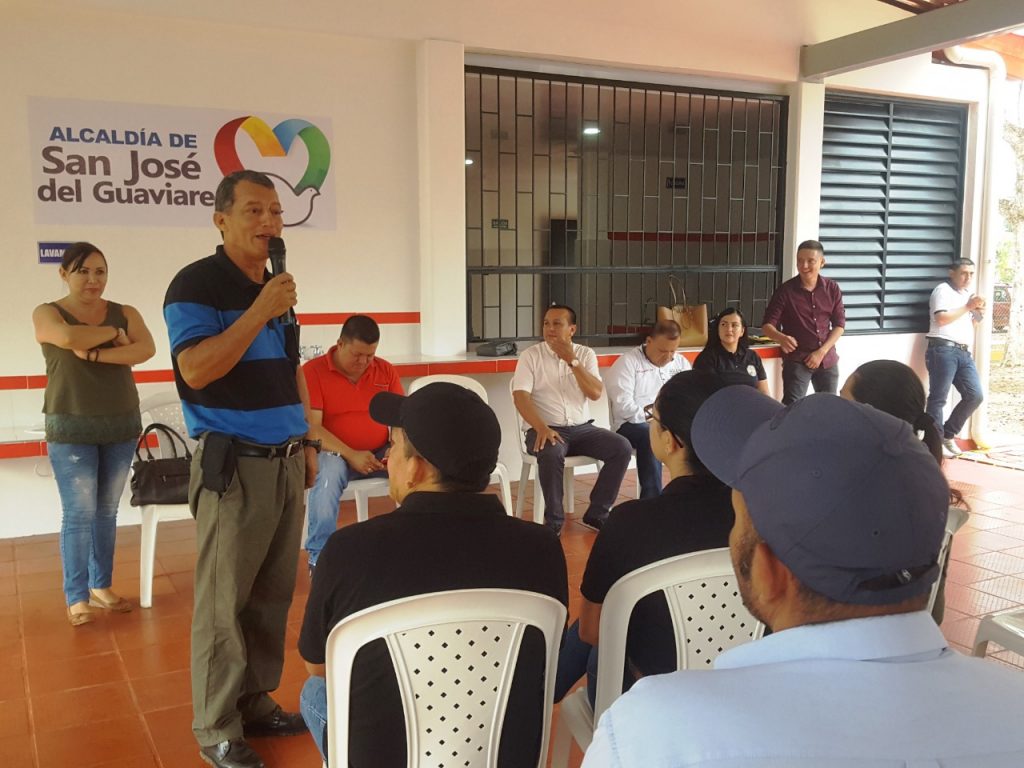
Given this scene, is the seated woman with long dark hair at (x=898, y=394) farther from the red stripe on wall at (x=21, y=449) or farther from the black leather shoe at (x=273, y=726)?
the red stripe on wall at (x=21, y=449)

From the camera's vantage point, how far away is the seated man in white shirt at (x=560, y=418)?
15.4ft

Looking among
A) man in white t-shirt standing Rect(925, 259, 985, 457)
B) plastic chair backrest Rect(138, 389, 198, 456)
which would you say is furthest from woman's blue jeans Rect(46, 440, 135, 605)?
man in white t-shirt standing Rect(925, 259, 985, 457)

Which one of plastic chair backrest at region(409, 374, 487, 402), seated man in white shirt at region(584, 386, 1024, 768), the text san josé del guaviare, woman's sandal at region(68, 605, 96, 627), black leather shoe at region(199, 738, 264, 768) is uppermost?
the text san josé del guaviare

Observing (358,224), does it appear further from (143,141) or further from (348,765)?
(348,765)

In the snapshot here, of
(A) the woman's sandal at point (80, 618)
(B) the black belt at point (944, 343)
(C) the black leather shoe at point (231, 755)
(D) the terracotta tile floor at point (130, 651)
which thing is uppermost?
(B) the black belt at point (944, 343)

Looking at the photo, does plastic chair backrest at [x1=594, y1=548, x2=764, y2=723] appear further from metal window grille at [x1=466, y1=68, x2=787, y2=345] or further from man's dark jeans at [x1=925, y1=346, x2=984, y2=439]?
man's dark jeans at [x1=925, y1=346, x2=984, y2=439]

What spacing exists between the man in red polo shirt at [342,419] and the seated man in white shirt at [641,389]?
1.52 m

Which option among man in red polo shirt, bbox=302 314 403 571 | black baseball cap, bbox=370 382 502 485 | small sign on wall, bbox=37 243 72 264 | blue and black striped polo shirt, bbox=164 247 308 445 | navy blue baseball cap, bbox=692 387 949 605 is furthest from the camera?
small sign on wall, bbox=37 243 72 264

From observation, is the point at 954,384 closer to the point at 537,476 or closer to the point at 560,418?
the point at 560,418

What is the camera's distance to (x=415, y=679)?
154cm

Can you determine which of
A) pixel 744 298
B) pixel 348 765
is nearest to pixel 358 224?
pixel 744 298

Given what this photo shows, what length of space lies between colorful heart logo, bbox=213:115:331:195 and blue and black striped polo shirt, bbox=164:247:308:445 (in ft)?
9.42

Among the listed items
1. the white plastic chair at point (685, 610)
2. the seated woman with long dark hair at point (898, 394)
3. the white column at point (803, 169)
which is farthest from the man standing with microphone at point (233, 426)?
the white column at point (803, 169)

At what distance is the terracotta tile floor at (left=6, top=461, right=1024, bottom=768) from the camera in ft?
8.39
